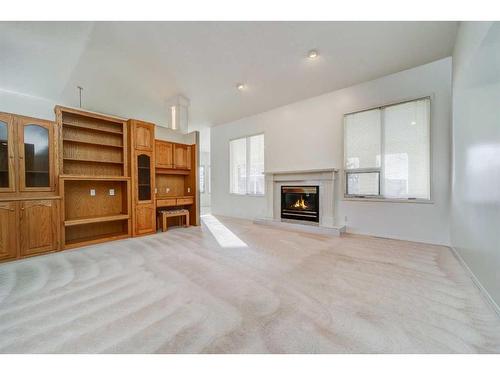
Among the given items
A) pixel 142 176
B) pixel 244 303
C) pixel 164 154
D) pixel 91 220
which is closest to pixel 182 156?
pixel 164 154

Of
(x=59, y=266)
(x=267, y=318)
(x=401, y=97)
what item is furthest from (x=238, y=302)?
(x=401, y=97)

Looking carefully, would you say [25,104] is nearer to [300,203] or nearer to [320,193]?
[300,203]

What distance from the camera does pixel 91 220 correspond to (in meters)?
3.59

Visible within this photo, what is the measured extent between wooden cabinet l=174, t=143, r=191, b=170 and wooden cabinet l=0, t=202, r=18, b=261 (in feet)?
9.48

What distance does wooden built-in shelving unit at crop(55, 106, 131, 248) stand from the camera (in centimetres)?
367

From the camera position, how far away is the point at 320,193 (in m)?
4.70

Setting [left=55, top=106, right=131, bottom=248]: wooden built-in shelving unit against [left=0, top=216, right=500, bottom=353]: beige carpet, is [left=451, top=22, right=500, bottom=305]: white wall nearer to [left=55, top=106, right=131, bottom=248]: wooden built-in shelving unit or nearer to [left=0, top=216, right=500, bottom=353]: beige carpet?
[left=0, top=216, right=500, bottom=353]: beige carpet

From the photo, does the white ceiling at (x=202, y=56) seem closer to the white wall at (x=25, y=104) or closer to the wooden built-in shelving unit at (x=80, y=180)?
the white wall at (x=25, y=104)

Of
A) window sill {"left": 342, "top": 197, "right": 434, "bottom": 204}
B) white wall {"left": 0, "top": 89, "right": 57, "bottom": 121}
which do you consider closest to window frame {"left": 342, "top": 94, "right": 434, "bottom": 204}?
window sill {"left": 342, "top": 197, "right": 434, "bottom": 204}

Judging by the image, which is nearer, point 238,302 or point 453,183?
point 238,302

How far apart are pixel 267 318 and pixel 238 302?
331 mm

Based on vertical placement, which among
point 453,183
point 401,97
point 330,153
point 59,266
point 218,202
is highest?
point 401,97

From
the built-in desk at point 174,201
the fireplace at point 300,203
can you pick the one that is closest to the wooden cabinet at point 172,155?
the built-in desk at point 174,201

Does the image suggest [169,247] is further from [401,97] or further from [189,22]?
[401,97]
